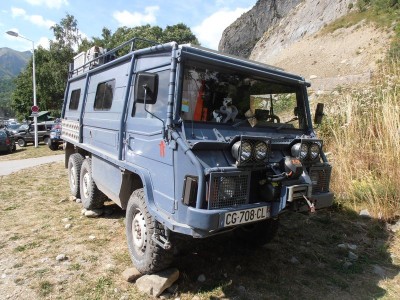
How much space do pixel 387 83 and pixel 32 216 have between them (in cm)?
655

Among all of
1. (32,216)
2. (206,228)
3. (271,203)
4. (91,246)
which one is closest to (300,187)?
(271,203)

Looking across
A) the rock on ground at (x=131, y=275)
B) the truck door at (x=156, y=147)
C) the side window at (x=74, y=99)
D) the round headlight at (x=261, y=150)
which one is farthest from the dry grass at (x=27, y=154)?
the round headlight at (x=261, y=150)

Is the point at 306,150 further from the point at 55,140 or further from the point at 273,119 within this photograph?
the point at 55,140

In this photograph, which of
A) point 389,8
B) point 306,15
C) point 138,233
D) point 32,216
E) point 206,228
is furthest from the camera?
point 306,15

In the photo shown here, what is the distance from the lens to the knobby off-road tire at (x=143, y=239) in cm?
346

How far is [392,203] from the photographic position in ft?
17.5

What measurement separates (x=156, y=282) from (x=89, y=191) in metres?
2.82

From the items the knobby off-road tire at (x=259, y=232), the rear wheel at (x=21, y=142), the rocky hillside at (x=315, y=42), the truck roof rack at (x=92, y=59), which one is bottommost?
the rear wheel at (x=21, y=142)

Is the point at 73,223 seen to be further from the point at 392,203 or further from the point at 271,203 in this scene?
the point at 392,203

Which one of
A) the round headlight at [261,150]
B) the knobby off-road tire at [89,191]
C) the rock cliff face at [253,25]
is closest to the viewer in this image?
the round headlight at [261,150]

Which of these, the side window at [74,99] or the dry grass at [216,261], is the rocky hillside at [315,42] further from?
the side window at [74,99]

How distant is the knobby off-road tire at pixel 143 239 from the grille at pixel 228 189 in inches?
31.2

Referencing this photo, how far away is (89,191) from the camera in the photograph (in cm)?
579

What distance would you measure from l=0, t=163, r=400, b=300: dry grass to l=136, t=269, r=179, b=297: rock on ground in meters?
0.10
